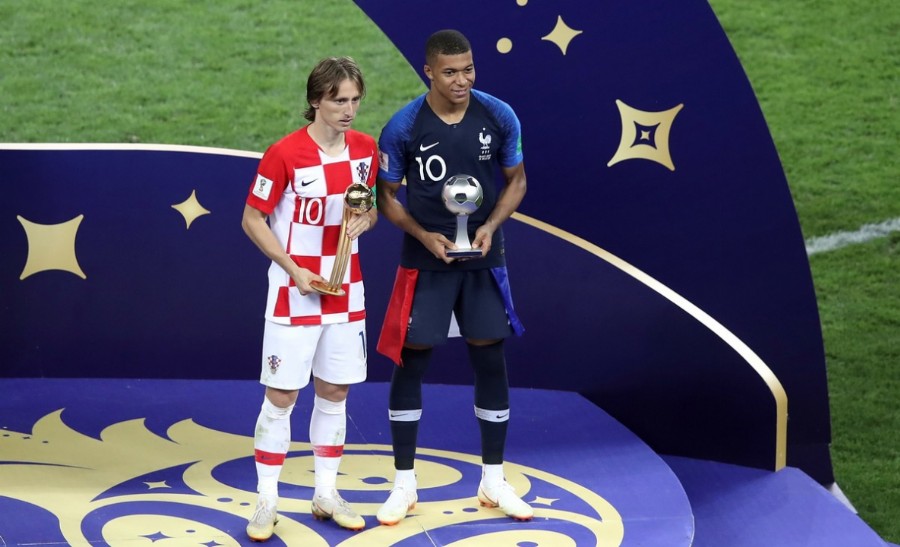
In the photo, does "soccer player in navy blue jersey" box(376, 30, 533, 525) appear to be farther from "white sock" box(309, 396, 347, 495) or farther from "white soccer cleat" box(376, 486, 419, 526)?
"white sock" box(309, 396, 347, 495)

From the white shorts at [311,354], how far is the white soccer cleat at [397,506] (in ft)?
1.48

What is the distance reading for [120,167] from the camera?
5.96 m

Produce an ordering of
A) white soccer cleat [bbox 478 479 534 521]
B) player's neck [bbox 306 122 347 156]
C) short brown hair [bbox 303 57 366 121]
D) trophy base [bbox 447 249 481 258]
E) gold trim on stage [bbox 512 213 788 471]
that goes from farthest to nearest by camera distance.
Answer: gold trim on stage [bbox 512 213 788 471], white soccer cleat [bbox 478 479 534 521], trophy base [bbox 447 249 481 258], player's neck [bbox 306 122 347 156], short brown hair [bbox 303 57 366 121]

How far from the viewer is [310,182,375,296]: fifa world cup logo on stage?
175 inches

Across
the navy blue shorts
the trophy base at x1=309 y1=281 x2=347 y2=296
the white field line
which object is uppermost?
the trophy base at x1=309 y1=281 x2=347 y2=296

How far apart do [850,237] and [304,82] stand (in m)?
4.22

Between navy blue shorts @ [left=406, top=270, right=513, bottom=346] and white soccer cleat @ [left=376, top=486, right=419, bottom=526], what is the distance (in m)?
0.53

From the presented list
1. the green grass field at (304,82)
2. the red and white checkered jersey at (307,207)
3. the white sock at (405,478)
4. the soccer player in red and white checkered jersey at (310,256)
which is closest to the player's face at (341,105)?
the soccer player in red and white checkered jersey at (310,256)

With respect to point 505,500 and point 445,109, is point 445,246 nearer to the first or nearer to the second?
point 445,109

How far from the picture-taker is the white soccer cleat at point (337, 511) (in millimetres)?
4723

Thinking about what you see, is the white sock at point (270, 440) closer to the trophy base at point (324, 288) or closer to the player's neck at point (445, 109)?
the trophy base at point (324, 288)

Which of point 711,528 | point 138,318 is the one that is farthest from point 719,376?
point 138,318

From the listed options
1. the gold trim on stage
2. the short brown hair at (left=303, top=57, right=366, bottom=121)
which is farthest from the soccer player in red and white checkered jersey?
the gold trim on stage

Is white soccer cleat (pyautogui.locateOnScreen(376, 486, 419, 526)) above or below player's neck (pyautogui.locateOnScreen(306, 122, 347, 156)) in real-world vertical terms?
below
